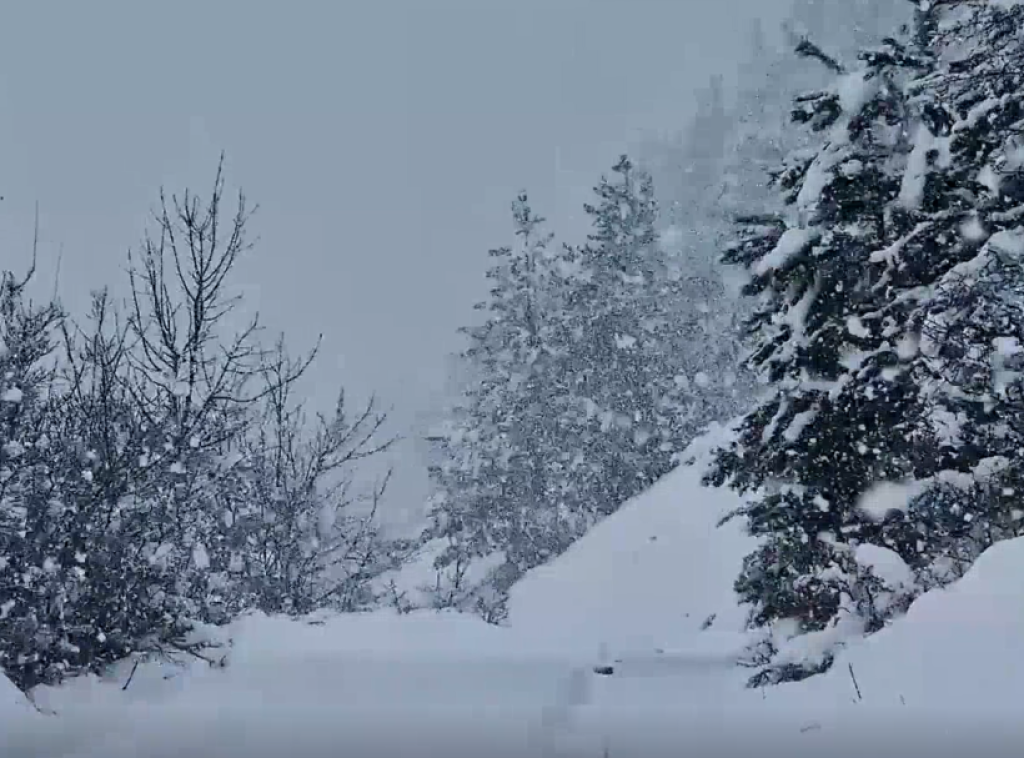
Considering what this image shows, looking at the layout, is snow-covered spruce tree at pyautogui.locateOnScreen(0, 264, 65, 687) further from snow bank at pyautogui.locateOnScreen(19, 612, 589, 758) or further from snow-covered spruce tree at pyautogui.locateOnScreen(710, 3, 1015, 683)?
snow-covered spruce tree at pyautogui.locateOnScreen(710, 3, 1015, 683)

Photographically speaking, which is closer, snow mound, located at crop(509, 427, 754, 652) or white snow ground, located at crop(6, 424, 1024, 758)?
white snow ground, located at crop(6, 424, 1024, 758)

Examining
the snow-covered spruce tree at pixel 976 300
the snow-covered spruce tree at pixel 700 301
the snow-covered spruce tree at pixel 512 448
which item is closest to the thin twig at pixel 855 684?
the snow-covered spruce tree at pixel 976 300

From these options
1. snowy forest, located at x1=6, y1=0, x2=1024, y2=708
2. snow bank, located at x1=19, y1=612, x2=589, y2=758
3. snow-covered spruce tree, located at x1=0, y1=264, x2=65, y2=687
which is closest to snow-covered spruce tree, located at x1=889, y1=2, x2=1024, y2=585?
snowy forest, located at x1=6, y1=0, x2=1024, y2=708

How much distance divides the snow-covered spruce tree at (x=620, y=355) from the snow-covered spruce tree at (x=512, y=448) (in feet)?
2.59

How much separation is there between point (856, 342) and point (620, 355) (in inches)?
644

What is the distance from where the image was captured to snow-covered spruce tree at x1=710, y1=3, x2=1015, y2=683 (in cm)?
666

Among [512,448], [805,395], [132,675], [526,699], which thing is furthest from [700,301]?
[132,675]

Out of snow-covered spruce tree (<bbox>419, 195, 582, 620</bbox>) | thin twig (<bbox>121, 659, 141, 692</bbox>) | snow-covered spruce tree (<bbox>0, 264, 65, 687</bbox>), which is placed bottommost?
thin twig (<bbox>121, 659, 141, 692</bbox>)

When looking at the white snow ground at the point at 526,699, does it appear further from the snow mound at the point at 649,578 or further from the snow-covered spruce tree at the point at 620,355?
the snow-covered spruce tree at the point at 620,355

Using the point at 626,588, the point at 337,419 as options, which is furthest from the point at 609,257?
the point at 337,419

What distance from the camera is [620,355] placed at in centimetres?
2341

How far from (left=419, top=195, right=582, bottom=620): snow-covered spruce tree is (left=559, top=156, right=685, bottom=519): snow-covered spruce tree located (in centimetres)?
79

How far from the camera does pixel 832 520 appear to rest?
6.95 meters

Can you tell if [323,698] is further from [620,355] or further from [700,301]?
[700,301]
